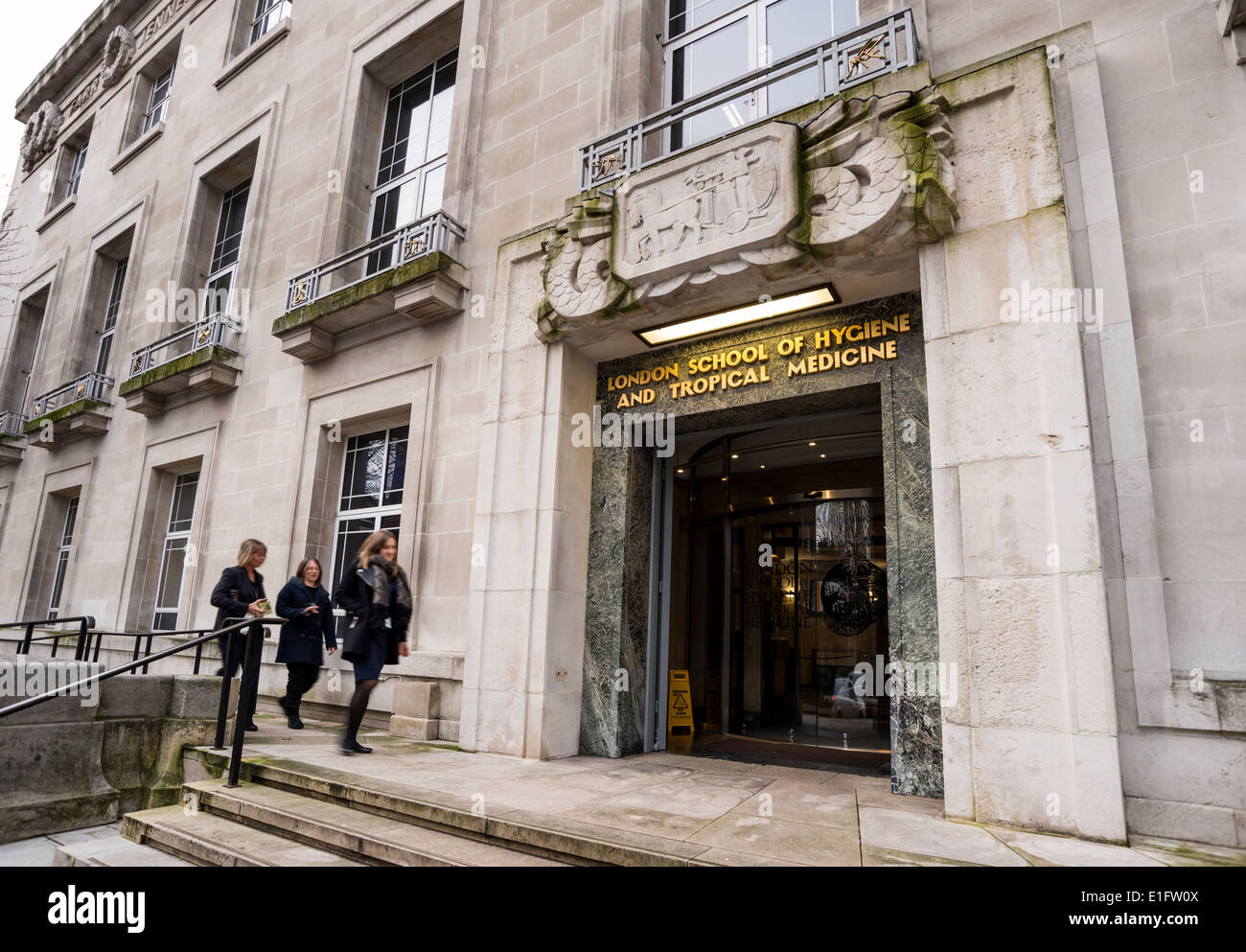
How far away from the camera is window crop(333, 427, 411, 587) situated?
31.5 ft

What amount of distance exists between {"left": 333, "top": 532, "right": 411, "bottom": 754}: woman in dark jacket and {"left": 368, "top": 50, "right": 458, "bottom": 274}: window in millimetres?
6317

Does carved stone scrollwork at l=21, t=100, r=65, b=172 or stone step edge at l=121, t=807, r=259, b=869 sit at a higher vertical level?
carved stone scrollwork at l=21, t=100, r=65, b=172

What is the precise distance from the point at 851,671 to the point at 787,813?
3802 millimetres

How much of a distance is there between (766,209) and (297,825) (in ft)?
18.3

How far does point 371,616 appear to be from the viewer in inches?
235

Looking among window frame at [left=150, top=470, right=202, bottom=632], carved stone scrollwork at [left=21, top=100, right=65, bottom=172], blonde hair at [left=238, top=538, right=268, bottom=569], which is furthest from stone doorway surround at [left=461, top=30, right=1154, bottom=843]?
carved stone scrollwork at [left=21, top=100, right=65, bottom=172]

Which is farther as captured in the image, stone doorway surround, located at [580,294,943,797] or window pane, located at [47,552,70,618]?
window pane, located at [47,552,70,618]

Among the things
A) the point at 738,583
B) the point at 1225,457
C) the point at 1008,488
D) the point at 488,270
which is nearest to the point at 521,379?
the point at 488,270

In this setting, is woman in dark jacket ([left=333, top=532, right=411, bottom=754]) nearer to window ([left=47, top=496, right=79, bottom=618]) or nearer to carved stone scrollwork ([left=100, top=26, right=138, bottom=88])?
window ([left=47, top=496, right=79, bottom=618])

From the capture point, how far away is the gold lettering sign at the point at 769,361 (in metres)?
5.98

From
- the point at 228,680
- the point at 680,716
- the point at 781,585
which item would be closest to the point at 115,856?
the point at 228,680

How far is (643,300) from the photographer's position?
6387 millimetres

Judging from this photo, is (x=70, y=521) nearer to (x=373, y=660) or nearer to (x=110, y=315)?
(x=110, y=315)
